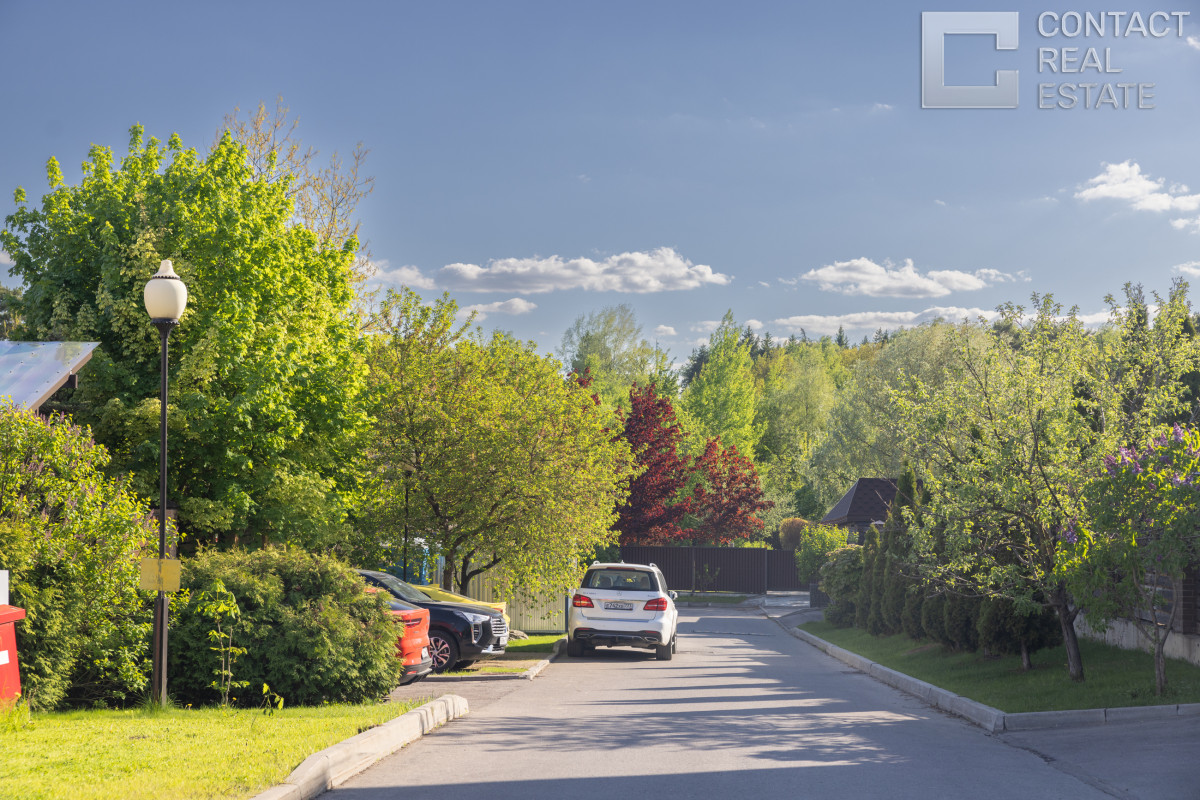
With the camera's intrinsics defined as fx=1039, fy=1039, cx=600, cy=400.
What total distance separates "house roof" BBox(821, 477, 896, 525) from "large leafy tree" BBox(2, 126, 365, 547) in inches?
825

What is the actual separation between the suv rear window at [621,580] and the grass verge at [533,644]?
204 cm

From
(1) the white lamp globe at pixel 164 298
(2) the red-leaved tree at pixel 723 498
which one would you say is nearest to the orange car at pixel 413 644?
(1) the white lamp globe at pixel 164 298

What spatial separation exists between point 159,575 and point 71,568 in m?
1.20

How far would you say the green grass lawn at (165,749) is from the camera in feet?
22.4

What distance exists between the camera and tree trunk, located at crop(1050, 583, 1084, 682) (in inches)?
532

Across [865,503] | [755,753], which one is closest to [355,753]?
[755,753]

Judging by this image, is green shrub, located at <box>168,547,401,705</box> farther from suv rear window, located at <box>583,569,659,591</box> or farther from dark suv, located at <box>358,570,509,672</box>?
suv rear window, located at <box>583,569,659,591</box>

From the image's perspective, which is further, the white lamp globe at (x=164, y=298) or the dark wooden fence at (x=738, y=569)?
the dark wooden fence at (x=738, y=569)

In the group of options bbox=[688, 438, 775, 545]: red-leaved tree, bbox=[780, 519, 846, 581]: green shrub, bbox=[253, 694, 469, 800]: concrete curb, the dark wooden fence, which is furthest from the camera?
the dark wooden fence

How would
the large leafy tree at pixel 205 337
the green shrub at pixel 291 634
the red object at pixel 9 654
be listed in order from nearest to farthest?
the red object at pixel 9 654 < the green shrub at pixel 291 634 < the large leafy tree at pixel 205 337

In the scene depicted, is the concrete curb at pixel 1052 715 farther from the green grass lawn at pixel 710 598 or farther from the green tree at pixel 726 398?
the green tree at pixel 726 398

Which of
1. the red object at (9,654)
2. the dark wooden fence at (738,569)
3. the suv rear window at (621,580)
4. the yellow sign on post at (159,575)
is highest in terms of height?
the yellow sign on post at (159,575)

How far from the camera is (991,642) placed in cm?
1552

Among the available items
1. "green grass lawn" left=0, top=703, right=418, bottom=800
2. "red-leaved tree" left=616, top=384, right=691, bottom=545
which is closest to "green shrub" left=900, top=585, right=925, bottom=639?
"green grass lawn" left=0, top=703, right=418, bottom=800
